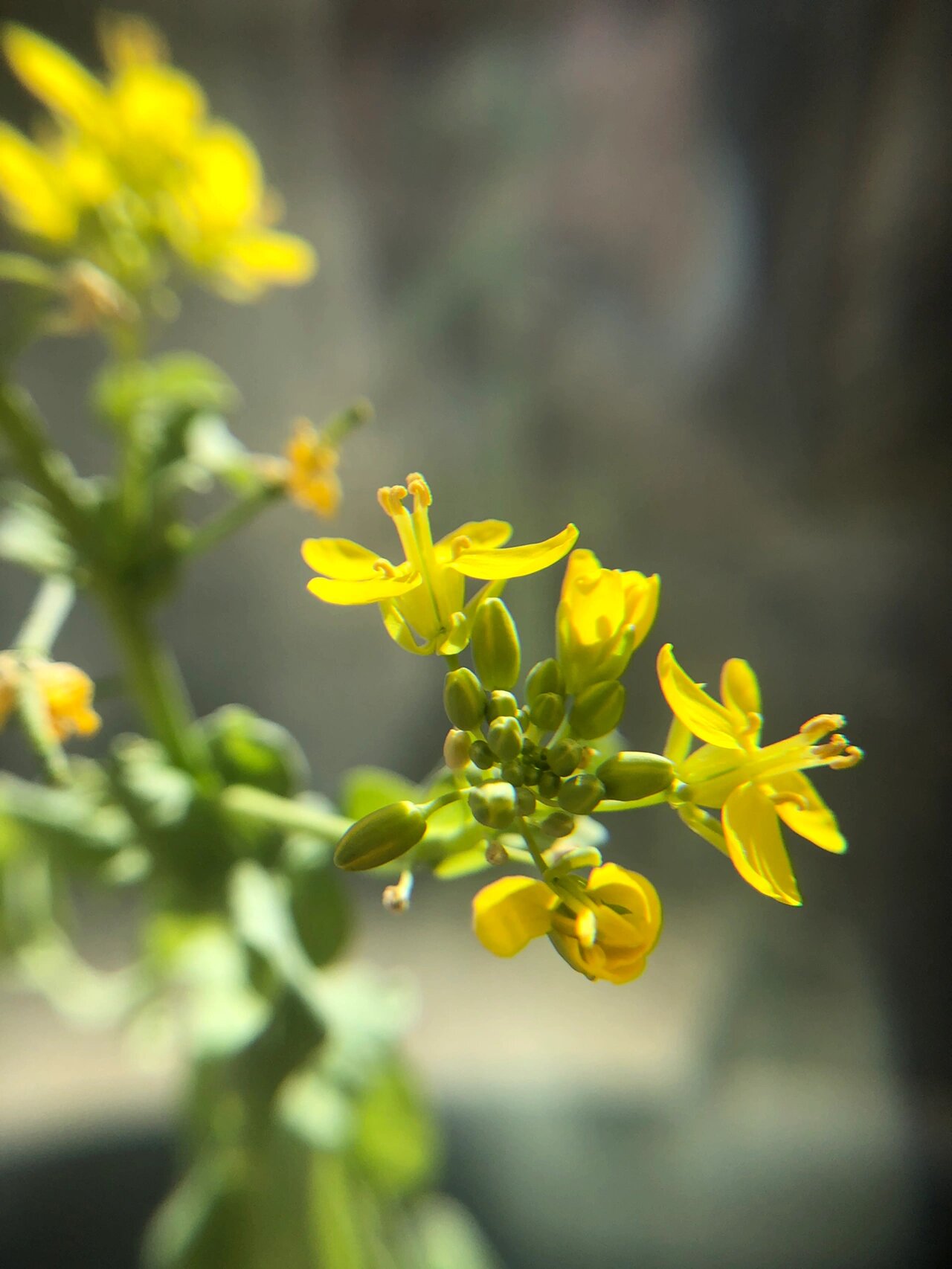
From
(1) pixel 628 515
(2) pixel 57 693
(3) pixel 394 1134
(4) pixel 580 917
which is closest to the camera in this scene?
(4) pixel 580 917

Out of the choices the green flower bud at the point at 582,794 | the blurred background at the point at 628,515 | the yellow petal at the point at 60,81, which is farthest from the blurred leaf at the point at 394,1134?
the yellow petal at the point at 60,81

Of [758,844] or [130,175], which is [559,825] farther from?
[130,175]

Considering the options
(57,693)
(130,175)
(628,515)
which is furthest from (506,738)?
(628,515)

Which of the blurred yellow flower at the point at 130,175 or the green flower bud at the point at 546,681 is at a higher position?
the blurred yellow flower at the point at 130,175

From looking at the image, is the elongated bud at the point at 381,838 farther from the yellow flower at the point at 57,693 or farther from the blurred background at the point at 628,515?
the blurred background at the point at 628,515

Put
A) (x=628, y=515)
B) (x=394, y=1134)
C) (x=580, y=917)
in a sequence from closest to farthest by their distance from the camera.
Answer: (x=580, y=917) < (x=394, y=1134) < (x=628, y=515)

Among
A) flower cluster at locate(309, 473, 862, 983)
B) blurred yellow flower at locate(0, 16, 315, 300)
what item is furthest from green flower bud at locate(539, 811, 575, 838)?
blurred yellow flower at locate(0, 16, 315, 300)

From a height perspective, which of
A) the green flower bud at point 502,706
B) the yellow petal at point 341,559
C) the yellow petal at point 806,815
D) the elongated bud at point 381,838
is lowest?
the yellow petal at point 806,815
